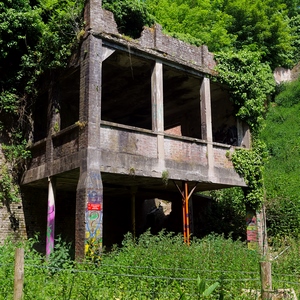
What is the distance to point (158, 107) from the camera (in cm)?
1205

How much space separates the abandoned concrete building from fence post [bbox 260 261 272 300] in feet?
16.5

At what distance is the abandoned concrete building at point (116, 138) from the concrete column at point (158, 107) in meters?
0.03

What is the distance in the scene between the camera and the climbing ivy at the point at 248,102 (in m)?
14.0

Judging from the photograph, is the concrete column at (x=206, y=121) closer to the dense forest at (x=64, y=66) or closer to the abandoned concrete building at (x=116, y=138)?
the abandoned concrete building at (x=116, y=138)

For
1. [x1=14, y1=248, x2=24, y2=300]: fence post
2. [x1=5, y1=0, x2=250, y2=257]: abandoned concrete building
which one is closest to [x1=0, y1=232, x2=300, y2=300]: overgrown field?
[x1=14, y1=248, x2=24, y2=300]: fence post

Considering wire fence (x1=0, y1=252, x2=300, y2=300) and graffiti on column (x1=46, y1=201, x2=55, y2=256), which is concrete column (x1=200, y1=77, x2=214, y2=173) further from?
wire fence (x1=0, y1=252, x2=300, y2=300)

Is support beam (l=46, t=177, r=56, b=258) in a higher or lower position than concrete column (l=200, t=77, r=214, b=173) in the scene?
lower

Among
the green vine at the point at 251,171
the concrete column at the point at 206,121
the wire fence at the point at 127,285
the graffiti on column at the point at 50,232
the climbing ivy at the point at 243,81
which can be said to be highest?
the climbing ivy at the point at 243,81

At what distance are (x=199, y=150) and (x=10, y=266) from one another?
7.42m

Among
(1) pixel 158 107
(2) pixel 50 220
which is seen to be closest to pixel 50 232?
(2) pixel 50 220

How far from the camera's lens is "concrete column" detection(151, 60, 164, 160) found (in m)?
11.8

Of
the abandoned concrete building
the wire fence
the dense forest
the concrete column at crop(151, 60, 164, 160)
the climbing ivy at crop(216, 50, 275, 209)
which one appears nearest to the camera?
the wire fence

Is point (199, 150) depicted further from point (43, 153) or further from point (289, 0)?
point (289, 0)

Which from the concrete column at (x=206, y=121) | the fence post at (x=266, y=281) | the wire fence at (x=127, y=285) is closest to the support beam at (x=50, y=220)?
the wire fence at (x=127, y=285)
